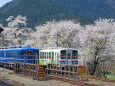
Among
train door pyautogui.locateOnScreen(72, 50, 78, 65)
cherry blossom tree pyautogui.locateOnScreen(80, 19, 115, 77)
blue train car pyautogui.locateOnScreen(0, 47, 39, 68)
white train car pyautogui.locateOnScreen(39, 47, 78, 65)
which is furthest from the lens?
cherry blossom tree pyautogui.locateOnScreen(80, 19, 115, 77)

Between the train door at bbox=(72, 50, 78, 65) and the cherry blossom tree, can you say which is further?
the cherry blossom tree

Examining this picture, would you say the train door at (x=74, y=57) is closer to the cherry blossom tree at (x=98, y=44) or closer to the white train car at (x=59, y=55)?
the white train car at (x=59, y=55)

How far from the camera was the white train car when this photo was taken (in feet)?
72.8

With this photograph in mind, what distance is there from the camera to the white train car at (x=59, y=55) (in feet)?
72.8

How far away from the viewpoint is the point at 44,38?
45.2 meters

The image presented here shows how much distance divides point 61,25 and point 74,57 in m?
17.5

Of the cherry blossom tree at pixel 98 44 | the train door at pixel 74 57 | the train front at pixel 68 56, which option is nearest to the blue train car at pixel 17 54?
the train front at pixel 68 56

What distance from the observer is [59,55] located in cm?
2230

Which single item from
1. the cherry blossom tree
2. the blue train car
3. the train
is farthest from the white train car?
the cherry blossom tree

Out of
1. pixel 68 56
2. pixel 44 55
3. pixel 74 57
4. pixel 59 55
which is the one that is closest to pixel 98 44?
pixel 74 57

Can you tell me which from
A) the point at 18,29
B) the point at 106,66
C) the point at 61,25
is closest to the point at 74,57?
the point at 106,66

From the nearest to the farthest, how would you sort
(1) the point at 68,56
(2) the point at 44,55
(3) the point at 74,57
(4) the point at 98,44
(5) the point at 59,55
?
(5) the point at 59,55 < (1) the point at 68,56 < (3) the point at 74,57 < (2) the point at 44,55 < (4) the point at 98,44

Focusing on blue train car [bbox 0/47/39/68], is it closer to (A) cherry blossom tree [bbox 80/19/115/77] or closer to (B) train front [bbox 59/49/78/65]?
(B) train front [bbox 59/49/78/65]

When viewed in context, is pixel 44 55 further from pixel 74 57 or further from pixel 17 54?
pixel 74 57
